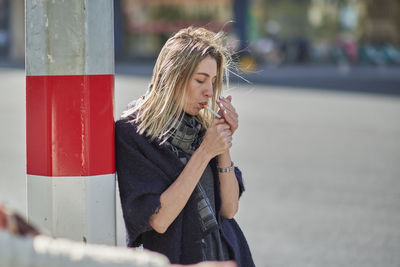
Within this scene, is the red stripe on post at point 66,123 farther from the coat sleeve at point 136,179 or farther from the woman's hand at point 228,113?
the woman's hand at point 228,113

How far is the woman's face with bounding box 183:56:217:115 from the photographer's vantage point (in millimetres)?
2166

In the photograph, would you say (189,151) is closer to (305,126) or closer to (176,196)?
(176,196)

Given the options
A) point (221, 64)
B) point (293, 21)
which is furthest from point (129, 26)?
point (221, 64)

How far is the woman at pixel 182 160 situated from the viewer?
2.04 metres

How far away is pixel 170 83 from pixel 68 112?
41 centimetres

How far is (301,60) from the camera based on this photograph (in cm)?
3003

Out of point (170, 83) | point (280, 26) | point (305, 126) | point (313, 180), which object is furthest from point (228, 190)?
point (280, 26)

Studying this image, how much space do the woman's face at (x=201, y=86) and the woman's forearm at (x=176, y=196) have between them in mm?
229

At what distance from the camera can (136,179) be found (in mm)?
2045

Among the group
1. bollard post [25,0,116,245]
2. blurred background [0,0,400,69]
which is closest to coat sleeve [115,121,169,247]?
bollard post [25,0,116,245]

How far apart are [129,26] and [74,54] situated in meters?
30.5

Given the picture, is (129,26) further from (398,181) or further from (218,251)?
(218,251)

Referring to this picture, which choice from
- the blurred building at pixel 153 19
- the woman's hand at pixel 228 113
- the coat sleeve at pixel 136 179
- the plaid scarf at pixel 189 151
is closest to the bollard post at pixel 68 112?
the coat sleeve at pixel 136 179

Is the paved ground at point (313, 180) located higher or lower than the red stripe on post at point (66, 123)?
lower
